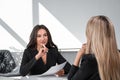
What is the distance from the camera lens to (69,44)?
185 inches

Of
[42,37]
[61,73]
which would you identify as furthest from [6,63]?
[61,73]

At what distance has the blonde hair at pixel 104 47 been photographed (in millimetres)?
1601

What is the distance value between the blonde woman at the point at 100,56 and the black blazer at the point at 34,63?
990 millimetres

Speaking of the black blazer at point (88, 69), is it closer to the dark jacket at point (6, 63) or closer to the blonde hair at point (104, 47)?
the blonde hair at point (104, 47)

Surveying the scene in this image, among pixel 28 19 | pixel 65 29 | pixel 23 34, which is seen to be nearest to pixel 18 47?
pixel 23 34

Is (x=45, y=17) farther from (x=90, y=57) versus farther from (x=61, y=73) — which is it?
(x=90, y=57)

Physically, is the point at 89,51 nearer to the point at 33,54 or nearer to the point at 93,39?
the point at 93,39

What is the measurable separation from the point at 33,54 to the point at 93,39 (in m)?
1.26

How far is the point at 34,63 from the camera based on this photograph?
2.54 metres

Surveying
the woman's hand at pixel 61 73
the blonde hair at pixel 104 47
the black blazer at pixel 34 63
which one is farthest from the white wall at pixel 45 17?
the blonde hair at pixel 104 47

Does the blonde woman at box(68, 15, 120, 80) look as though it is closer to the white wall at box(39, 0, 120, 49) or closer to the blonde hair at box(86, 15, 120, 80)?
the blonde hair at box(86, 15, 120, 80)

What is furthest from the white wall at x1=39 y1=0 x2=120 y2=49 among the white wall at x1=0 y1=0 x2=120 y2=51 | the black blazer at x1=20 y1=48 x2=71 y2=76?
the black blazer at x1=20 y1=48 x2=71 y2=76

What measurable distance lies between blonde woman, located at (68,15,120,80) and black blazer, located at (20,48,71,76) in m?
0.99

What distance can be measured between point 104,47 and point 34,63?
1084 millimetres
